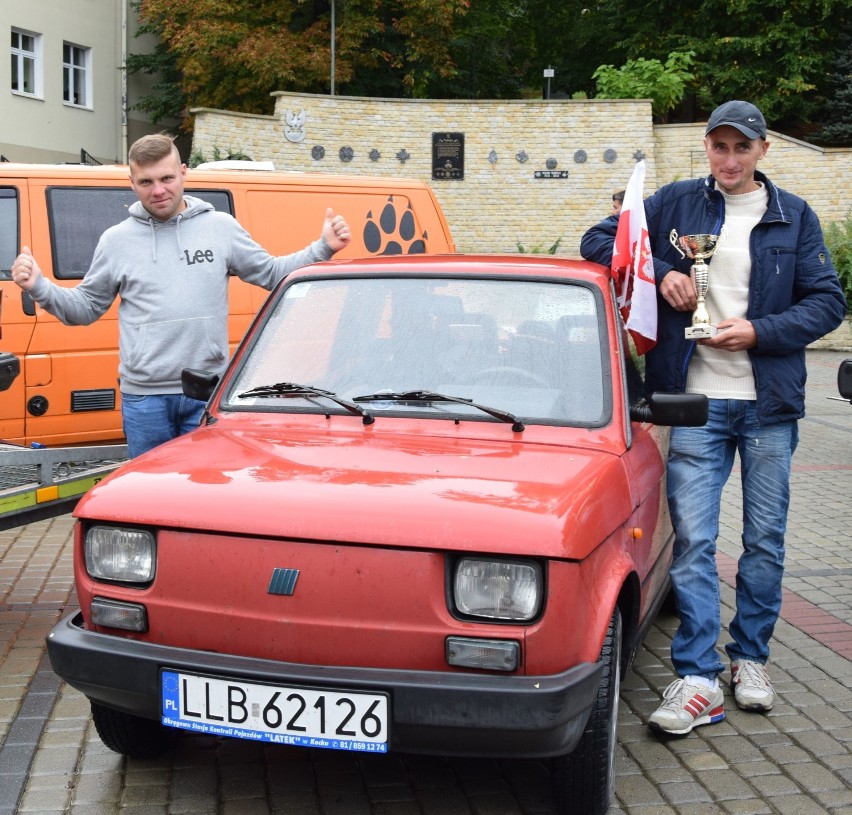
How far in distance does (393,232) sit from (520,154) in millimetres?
19565

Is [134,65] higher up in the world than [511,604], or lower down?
higher up

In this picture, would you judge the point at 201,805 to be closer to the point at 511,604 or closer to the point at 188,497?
the point at 188,497

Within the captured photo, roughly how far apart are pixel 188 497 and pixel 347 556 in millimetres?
523

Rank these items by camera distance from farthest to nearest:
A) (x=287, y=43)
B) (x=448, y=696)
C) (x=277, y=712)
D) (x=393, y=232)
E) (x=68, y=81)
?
(x=68, y=81)
(x=287, y=43)
(x=393, y=232)
(x=277, y=712)
(x=448, y=696)

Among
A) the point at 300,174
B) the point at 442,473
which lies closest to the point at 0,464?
the point at 442,473

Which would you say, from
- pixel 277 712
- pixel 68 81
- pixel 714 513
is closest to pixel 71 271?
pixel 714 513

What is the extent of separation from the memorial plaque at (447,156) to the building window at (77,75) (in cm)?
1293

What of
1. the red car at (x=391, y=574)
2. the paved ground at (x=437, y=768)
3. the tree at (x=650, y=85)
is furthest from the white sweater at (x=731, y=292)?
the tree at (x=650, y=85)

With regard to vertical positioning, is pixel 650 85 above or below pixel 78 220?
above

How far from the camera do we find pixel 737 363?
4551mm

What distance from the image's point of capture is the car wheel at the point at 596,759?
341cm

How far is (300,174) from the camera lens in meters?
9.41

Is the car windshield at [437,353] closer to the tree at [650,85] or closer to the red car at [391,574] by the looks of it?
the red car at [391,574]

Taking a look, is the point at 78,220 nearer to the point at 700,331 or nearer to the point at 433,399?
the point at 433,399
